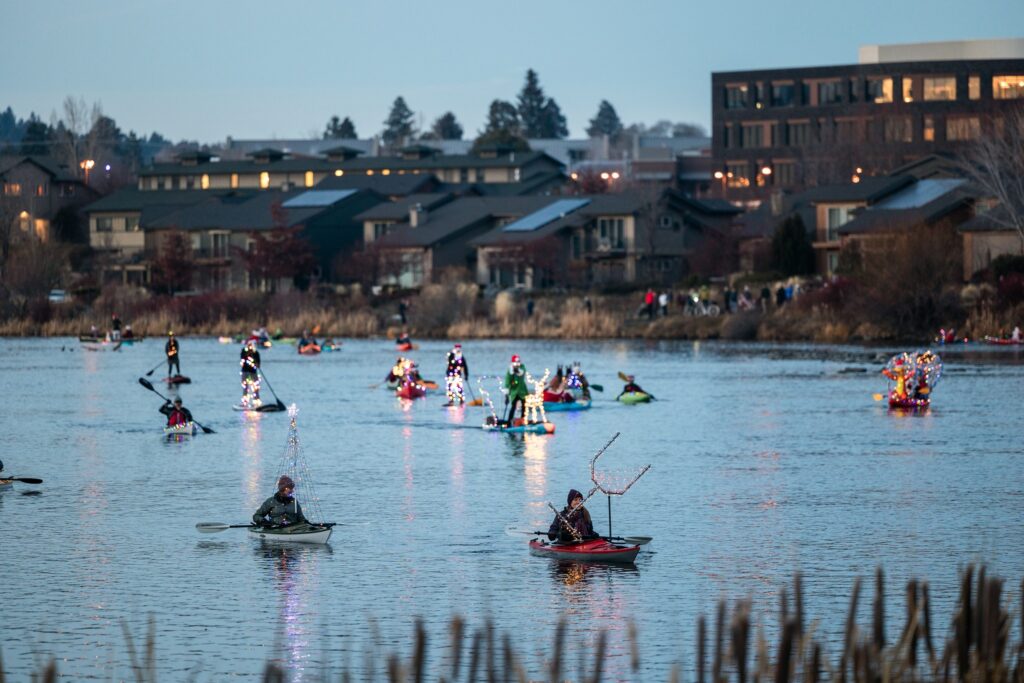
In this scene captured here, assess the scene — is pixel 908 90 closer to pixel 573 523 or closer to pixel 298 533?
pixel 298 533

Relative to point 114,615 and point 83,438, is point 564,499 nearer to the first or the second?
point 114,615

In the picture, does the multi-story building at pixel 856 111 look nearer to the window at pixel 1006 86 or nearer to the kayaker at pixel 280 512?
the window at pixel 1006 86

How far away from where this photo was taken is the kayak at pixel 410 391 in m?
53.7

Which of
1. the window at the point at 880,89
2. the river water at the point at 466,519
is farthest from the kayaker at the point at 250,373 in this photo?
the window at the point at 880,89

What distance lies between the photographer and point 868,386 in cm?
5644

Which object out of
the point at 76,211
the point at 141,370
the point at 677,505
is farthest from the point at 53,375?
the point at 76,211

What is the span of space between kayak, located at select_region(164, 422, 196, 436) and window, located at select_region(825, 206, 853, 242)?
200 feet

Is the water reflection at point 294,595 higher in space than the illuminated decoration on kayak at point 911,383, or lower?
lower

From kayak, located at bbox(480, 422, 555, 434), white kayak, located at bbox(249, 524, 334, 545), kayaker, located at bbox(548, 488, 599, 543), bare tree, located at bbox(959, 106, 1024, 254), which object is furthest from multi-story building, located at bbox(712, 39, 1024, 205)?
kayaker, located at bbox(548, 488, 599, 543)

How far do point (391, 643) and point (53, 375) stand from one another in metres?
50.6

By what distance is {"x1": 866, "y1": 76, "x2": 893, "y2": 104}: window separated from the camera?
135 meters

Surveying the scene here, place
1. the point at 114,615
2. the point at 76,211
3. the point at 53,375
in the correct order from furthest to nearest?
1. the point at 76,211
2. the point at 53,375
3. the point at 114,615

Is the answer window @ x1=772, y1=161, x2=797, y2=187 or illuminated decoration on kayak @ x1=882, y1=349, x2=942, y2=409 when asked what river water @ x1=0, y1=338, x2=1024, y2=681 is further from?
window @ x1=772, y1=161, x2=797, y2=187

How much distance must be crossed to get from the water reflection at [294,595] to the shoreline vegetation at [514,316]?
169ft
